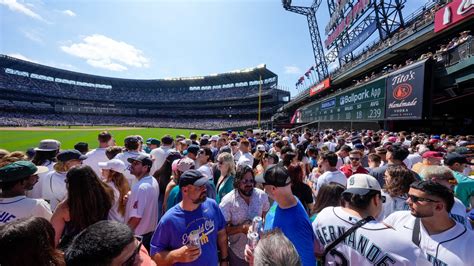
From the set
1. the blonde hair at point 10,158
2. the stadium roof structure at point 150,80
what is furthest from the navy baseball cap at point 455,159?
the stadium roof structure at point 150,80

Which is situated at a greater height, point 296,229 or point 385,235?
point 385,235

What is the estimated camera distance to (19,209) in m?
2.50

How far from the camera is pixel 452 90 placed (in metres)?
11.9

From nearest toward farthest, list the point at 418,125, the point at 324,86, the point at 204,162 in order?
1. the point at 204,162
2. the point at 418,125
3. the point at 324,86

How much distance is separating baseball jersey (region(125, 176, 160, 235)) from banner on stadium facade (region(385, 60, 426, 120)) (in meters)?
14.1

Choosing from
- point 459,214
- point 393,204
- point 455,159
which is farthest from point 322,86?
point 459,214

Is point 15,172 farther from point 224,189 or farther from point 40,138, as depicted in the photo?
point 40,138

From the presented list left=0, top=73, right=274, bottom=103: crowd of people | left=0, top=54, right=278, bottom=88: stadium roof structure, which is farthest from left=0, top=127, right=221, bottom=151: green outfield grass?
left=0, top=73, right=274, bottom=103: crowd of people

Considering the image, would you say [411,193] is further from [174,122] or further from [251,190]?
[174,122]

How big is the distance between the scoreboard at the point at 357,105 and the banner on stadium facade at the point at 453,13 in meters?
4.13

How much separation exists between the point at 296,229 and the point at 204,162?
3.79m

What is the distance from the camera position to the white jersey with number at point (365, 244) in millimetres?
1808

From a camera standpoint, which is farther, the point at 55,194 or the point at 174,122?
the point at 174,122

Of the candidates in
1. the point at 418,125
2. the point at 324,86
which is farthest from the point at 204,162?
the point at 324,86
